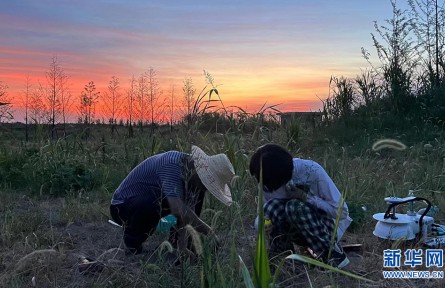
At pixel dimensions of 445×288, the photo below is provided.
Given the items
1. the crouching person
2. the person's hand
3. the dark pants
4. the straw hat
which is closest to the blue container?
the dark pants

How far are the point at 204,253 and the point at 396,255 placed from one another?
5.11ft

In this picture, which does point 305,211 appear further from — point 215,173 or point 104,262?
point 104,262

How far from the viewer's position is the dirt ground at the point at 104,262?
2.69m

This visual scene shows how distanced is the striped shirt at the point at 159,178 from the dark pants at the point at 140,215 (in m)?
0.05

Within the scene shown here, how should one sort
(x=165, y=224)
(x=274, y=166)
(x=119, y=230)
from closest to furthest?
(x=274, y=166), (x=165, y=224), (x=119, y=230)

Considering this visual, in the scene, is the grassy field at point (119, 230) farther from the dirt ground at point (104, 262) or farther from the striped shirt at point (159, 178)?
the striped shirt at point (159, 178)

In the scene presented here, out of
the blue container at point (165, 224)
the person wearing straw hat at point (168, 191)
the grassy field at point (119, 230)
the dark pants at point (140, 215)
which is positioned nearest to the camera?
the grassy field at point (119, 230)

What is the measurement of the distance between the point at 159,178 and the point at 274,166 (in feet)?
2.58

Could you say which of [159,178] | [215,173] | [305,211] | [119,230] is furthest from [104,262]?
[305,211]

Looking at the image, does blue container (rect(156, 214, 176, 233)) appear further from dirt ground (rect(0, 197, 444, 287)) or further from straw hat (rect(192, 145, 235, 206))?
straw hat (rect(192, 145, 235, 206))

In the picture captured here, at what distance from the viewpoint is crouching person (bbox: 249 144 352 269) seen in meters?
3.28

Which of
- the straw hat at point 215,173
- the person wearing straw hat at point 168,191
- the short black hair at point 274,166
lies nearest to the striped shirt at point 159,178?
the person wearing straw hat at point 168,191

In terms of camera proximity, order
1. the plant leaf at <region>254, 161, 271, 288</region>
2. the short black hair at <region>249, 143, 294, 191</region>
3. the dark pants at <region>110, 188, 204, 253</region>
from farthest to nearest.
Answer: the dark pants at <region>110, 188, 204, 253</region>
the short black hair at <region>249, 143, 294, 191</region>
the plant leaf at <region>254, 161, 271, 288</region>

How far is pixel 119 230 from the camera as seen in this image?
4148mm
